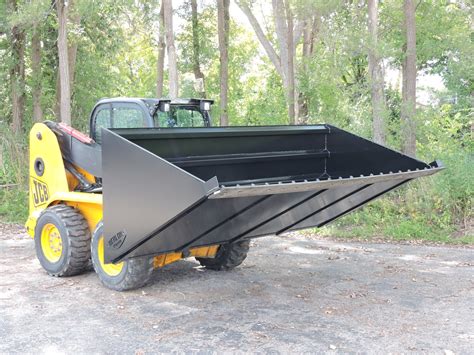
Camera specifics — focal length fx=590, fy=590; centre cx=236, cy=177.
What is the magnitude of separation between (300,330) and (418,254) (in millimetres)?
4116

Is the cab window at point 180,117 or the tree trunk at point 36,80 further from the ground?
the tree trunk at point 36,80

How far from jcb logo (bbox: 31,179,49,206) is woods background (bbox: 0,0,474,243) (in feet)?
15.2

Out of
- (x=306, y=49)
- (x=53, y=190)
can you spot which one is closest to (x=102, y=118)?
(x=53, y=190)

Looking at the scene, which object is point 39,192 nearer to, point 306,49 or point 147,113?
point 147,113

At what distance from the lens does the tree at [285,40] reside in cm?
1547


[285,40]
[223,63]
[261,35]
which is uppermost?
[261,35]

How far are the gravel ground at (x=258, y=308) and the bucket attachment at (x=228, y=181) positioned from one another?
0.62 metres

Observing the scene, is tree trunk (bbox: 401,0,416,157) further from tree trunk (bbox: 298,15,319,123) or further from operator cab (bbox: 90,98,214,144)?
operator cab (bbox: 90,98,214,144)

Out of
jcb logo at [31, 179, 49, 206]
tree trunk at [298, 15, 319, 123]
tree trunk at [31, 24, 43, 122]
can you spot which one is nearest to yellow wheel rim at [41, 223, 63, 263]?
jcb logo at [31, 179, 49, 206]

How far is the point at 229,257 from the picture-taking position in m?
7.16

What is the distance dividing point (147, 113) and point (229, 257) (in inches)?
78.9

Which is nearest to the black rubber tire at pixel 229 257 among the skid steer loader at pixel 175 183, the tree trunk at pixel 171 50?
the skid steer loader at pixel 175 183

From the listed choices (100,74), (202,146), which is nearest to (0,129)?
(100,74)

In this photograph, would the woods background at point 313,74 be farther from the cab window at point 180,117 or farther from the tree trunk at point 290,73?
the cab window at point 180,117
